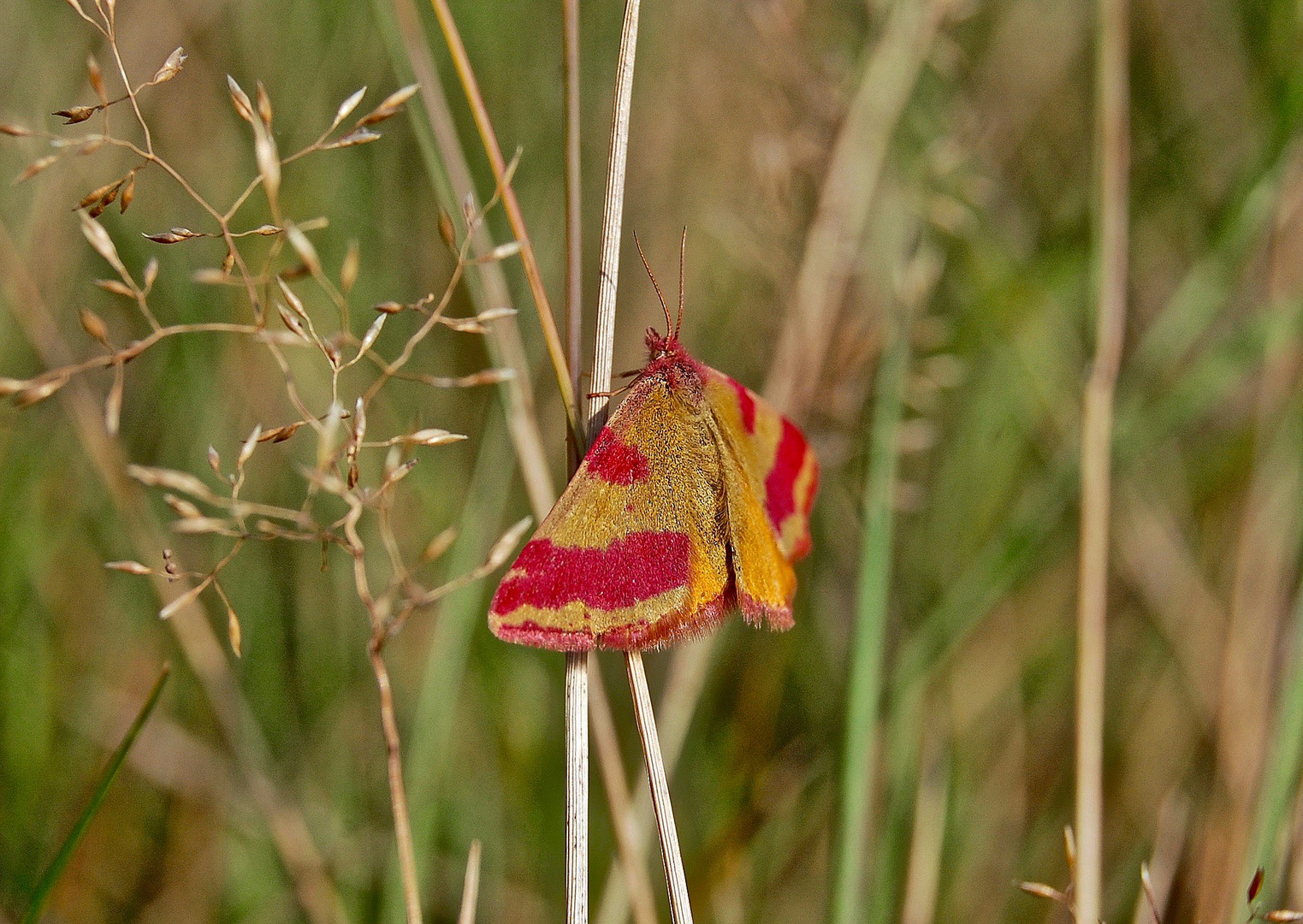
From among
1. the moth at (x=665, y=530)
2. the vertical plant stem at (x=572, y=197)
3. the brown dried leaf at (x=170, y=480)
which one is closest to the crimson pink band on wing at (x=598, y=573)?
the moth at (x=665, y=530)

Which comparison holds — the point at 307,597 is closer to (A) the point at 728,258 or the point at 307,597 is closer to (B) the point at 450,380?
(B) the point at 450,380

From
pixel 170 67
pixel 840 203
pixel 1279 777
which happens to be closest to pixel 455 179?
pixel 170 67

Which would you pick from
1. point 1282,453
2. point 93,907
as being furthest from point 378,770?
point 1282,453

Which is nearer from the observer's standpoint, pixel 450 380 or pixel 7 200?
pixel 450 380

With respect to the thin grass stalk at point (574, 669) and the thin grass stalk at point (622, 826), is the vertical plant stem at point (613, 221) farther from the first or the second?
the thin grass stalk at point (622, 826)

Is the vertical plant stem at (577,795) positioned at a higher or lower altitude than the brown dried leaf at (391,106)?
lower

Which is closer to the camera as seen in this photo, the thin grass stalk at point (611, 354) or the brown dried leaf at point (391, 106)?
the brown dried leaf at point (391, 106)

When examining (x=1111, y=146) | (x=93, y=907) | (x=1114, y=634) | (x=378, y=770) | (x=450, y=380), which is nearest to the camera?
(x=450, y=380)
